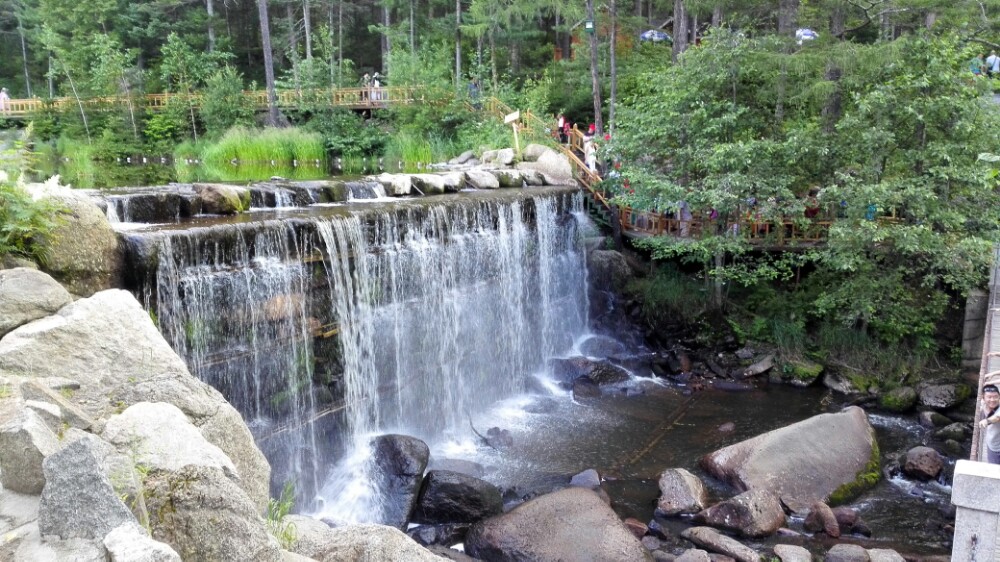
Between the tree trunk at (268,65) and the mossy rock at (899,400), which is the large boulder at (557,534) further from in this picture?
the tree trunk at (268,65)

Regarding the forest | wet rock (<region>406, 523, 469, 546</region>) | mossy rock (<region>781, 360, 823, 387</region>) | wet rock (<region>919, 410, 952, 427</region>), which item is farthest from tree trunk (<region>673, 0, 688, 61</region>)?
wet rock (<region>406, 523, 469, 546</region>)

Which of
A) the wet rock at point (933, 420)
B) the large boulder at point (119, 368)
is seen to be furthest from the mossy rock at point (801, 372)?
the large boulder at point (119, 368)

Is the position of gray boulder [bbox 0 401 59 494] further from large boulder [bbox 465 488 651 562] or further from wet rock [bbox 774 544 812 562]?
wet rock [bbox 774 544 812 562]

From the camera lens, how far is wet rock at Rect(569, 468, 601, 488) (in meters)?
9.59

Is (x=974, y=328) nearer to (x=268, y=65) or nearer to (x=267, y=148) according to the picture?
(x=267, y=148)

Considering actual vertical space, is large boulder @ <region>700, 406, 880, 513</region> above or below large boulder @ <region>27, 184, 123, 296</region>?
below

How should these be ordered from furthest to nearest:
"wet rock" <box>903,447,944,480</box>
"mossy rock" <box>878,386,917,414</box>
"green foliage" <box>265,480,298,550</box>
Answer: "mossy rock" <box>878,386,917,414</box> → "wet rock" <box>903,447,944,480</box> → "green foliage" <box>265,480,298,550</box>

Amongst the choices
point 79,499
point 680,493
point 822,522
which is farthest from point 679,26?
point 79,499

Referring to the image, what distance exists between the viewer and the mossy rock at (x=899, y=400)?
12.4 metres

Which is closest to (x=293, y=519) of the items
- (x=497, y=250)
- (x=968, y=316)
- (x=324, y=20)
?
(x=497, y=250)

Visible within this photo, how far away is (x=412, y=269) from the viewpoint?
Answer: 11.2 m

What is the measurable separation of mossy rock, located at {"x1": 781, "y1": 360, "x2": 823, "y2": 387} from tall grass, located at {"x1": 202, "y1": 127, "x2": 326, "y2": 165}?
1619cm

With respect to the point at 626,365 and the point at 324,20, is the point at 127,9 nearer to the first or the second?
the point at 324,20

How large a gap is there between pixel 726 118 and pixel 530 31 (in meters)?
17.4
